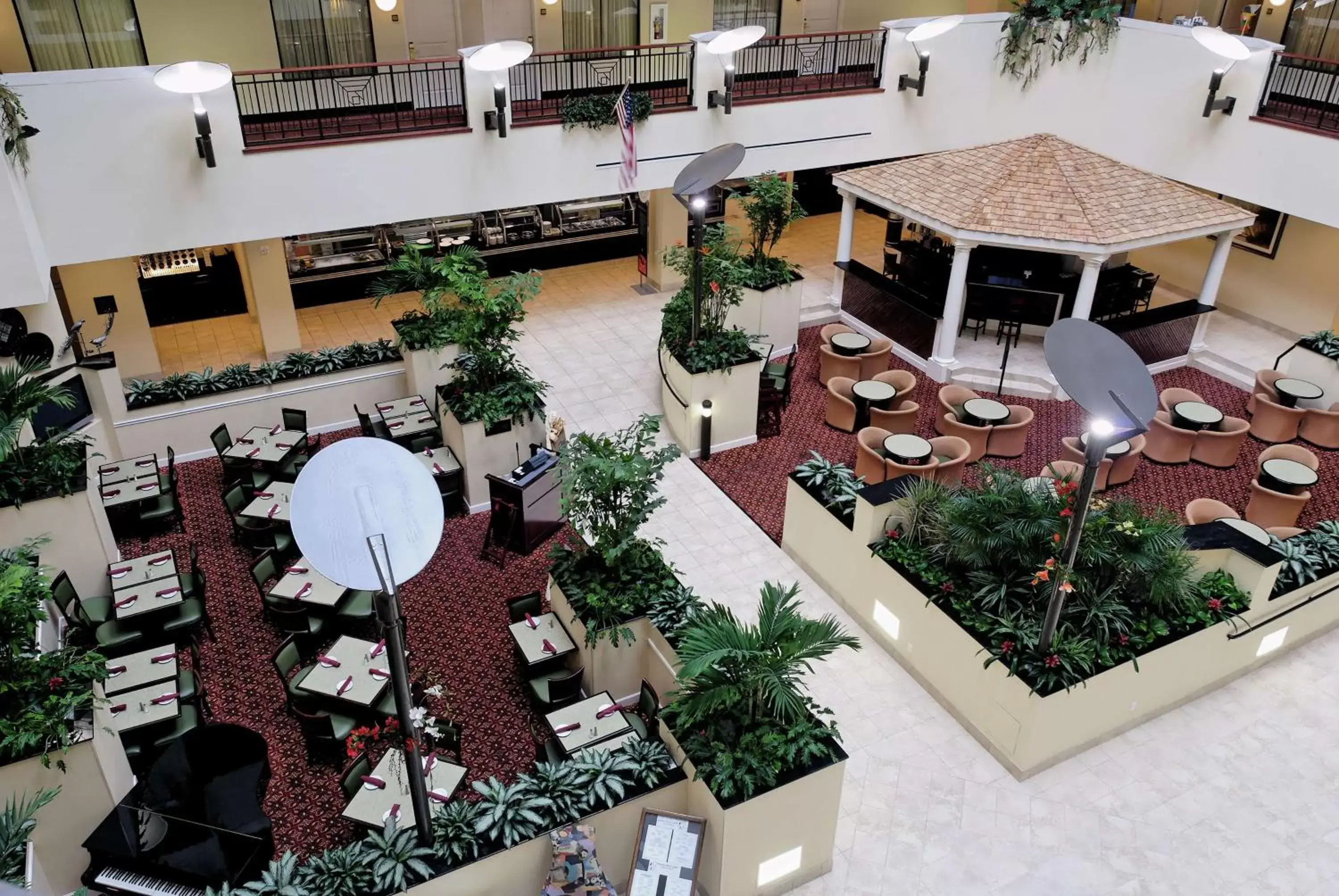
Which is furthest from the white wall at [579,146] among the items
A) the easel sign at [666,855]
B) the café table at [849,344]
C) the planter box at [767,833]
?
the easel sign at [666,855]

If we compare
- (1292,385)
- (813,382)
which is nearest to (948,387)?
(813,382)

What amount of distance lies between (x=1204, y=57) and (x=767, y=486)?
1021cm

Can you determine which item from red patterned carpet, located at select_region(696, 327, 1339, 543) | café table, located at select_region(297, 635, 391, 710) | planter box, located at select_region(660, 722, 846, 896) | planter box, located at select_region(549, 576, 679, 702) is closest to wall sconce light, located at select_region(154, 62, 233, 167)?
café table, located at select_region(297, 635, 391, 710)

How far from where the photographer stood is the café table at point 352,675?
27.0ft

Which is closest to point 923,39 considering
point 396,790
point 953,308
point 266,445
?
point 953,308

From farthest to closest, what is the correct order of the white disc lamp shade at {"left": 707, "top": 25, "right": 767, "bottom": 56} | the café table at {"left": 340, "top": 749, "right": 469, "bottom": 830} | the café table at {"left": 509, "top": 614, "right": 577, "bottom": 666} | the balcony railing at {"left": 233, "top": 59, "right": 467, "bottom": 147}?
the white disc lamp shade at {"left": 707, "top": 25, "right": 767, "bottom": 56} → the balcony railing at {"left": 233, "top": 59, "right": 467, "bottom": 147} → the café table at {"left": 509, "top": 614, "right": 577, "bottom": 666} → the café table at {"left": 340, "top": 749, "right": 469, "bottom": 830}

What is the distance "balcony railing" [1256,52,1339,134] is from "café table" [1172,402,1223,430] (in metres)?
4.83

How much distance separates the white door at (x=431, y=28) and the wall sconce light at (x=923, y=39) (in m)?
8.11

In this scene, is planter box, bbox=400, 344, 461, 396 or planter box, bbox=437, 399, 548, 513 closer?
planter box, bbox=437, 399, 548, 513

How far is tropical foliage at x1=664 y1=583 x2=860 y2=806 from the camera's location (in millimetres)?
6801

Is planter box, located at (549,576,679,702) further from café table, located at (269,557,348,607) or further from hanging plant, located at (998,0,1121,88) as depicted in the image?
hanging plant, located at (998,0,1121,88)

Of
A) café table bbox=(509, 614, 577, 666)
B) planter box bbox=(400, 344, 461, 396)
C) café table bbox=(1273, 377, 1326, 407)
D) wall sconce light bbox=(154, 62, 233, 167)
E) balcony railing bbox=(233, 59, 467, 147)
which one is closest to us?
café table bbox=(509, 614, 577, 666)

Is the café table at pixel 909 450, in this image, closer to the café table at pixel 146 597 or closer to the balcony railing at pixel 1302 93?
the café table at pixel 146 597

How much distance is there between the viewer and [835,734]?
285 inches
